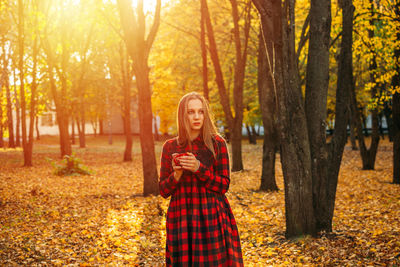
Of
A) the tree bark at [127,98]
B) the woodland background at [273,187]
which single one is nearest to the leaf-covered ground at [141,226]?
the woodland background at [273,187]

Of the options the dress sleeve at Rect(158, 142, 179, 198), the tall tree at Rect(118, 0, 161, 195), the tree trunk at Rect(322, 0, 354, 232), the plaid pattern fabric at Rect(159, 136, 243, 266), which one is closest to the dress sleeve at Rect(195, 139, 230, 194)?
the plaid pattern fabric at Rect(159, 136, 243, 266)

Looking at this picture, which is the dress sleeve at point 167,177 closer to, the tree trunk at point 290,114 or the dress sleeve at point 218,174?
the dress sleeve at point 218,174

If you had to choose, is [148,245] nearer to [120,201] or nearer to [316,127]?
[316,127]

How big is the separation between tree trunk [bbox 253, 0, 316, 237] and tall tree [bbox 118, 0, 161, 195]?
4737 mm

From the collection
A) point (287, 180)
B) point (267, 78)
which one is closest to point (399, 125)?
point (267, 78)

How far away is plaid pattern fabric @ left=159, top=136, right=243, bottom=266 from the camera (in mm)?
2896

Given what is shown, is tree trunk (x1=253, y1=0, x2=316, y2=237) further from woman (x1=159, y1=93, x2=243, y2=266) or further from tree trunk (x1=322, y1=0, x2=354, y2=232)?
woman (x1=159, y1=93, x2=243, y2=266)

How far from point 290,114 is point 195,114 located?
10.5 feet

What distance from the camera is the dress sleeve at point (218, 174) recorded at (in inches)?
113

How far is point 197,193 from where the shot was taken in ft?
9.80

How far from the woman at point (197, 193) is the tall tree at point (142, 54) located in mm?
7179

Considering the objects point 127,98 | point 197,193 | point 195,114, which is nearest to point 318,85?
point 195,114

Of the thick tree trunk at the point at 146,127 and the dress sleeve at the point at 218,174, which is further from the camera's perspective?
the thick tree trunk at the point at 146,127

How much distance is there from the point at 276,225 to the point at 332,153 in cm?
199
